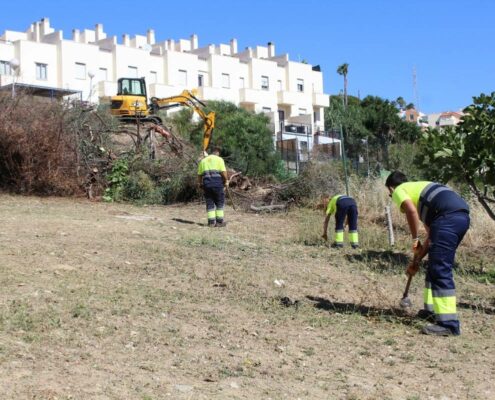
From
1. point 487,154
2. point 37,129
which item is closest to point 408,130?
point 37,129

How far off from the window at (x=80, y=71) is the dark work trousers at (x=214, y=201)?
38.6 metres

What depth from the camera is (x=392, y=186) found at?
6977mm

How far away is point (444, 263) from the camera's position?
6.41 m

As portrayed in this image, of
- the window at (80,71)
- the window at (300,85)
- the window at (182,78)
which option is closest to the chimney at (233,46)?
the window at (300,85)

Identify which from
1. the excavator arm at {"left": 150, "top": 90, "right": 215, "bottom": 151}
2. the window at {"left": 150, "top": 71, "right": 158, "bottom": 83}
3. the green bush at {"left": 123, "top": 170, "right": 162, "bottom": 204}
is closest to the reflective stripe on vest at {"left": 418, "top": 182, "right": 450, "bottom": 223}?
the green bush at {"left": 123, "top": 170, "right": 162, "bottom": 204}

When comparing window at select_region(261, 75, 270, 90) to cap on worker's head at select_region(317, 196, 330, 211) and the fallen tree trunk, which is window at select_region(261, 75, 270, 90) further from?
the fallen tree trunk

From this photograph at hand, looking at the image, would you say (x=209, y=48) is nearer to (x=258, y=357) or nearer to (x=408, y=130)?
(x=408, y=130)

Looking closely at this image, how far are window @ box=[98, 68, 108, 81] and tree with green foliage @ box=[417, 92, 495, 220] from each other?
139ft

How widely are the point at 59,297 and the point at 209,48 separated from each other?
6678 cm

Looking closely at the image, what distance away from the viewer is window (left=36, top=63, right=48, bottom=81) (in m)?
47.0

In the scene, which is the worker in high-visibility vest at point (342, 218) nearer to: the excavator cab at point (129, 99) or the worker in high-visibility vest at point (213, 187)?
the worker in high-visibility vest at point (213, 187)

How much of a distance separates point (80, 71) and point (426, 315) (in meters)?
45.7

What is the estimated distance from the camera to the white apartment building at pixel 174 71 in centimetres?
4688

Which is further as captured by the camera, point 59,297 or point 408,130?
point 408,130
